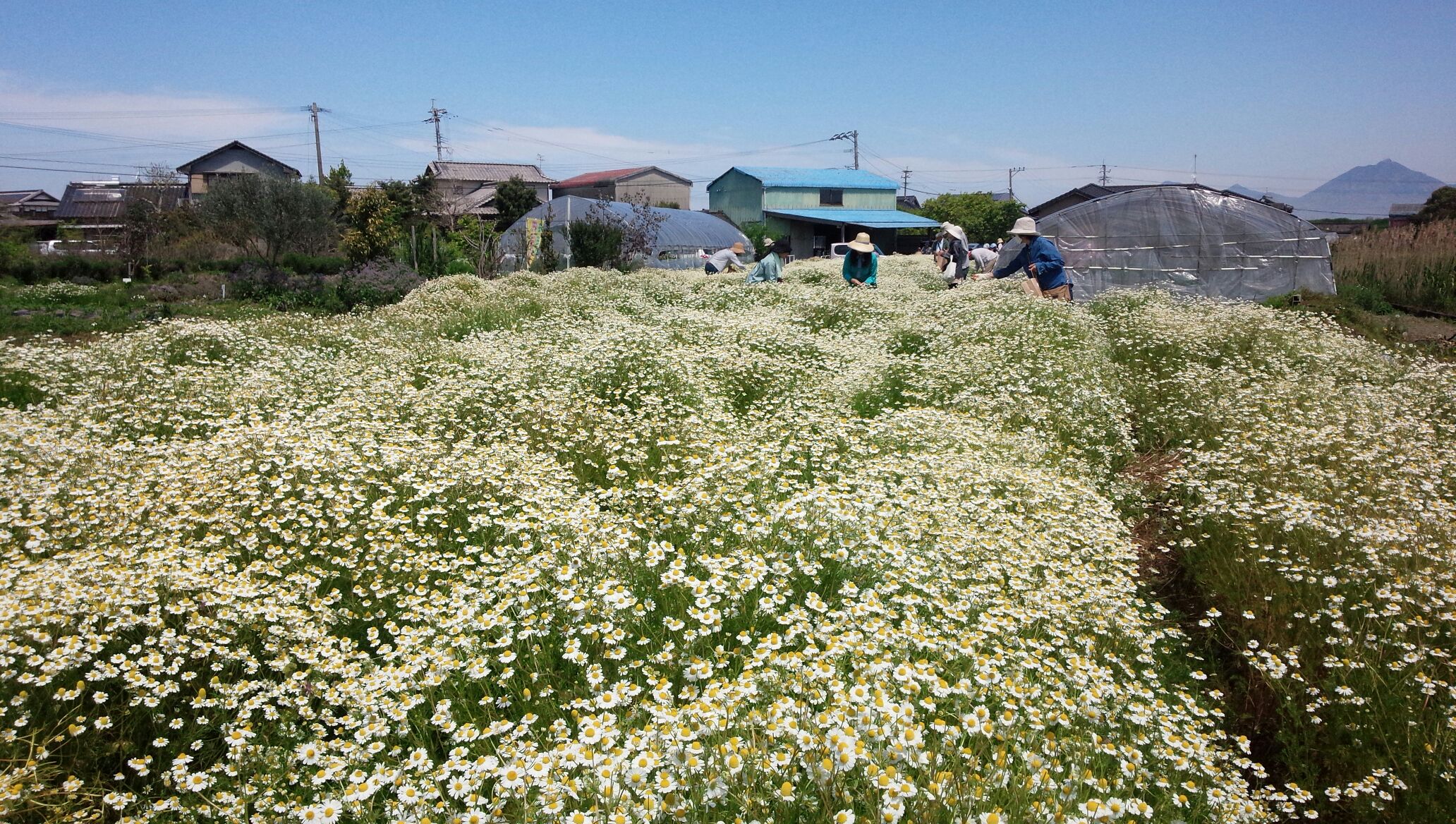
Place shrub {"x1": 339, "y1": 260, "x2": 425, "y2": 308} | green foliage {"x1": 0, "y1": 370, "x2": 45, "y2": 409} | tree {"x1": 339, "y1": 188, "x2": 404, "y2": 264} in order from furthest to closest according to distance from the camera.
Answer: tree {"x1": 339, "y1": 188, "x2": 404, "y2": 264} < shrub {"x1": 339, "y1": 260, "x2": 425, "y2": 308} < green foliage {"x1": 0, "y1": 370, "x2": 45, "y2": 409}

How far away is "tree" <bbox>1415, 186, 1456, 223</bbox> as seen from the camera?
133 feet

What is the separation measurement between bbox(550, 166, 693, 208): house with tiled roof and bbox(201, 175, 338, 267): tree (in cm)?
4567

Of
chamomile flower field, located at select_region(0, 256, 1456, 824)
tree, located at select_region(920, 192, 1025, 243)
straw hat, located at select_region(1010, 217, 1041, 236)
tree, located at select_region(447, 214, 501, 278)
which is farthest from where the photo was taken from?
tree, located at select_region(920, 192, 1025, 243)

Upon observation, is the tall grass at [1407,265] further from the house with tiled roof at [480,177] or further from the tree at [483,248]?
the house with tiled roof at [480,177]

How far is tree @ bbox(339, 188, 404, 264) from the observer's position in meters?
30.0

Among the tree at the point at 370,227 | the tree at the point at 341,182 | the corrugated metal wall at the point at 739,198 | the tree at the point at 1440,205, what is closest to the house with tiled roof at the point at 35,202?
the tree at the point at 341,182

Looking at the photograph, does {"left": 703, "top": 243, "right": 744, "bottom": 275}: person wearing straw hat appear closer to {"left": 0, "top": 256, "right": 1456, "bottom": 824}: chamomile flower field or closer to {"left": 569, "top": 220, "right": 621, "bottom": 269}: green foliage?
{"left": 569, "top": 220, "right": 621, "bottom": 269}: green foliage

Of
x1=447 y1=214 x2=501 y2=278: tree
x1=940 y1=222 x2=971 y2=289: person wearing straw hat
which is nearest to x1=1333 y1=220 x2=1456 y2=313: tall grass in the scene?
x1=940 y1=222 x2=971 y2=289: person wearing straw hat

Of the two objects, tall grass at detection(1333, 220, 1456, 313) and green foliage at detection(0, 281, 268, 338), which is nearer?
green foliage at detection(0, 281, 268, 338)

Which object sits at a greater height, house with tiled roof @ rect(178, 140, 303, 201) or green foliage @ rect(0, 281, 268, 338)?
house with tiled roof @ rect(178, 140, 303, 201)

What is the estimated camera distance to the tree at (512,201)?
169ft

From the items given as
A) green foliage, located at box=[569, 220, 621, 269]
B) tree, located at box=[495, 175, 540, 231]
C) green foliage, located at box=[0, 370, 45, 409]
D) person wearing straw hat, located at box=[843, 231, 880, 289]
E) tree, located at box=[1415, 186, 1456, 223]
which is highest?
tree, located at box=[495, 175, 540, 231]

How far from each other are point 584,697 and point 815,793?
3.65 ft

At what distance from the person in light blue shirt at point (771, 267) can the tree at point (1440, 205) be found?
137ft
